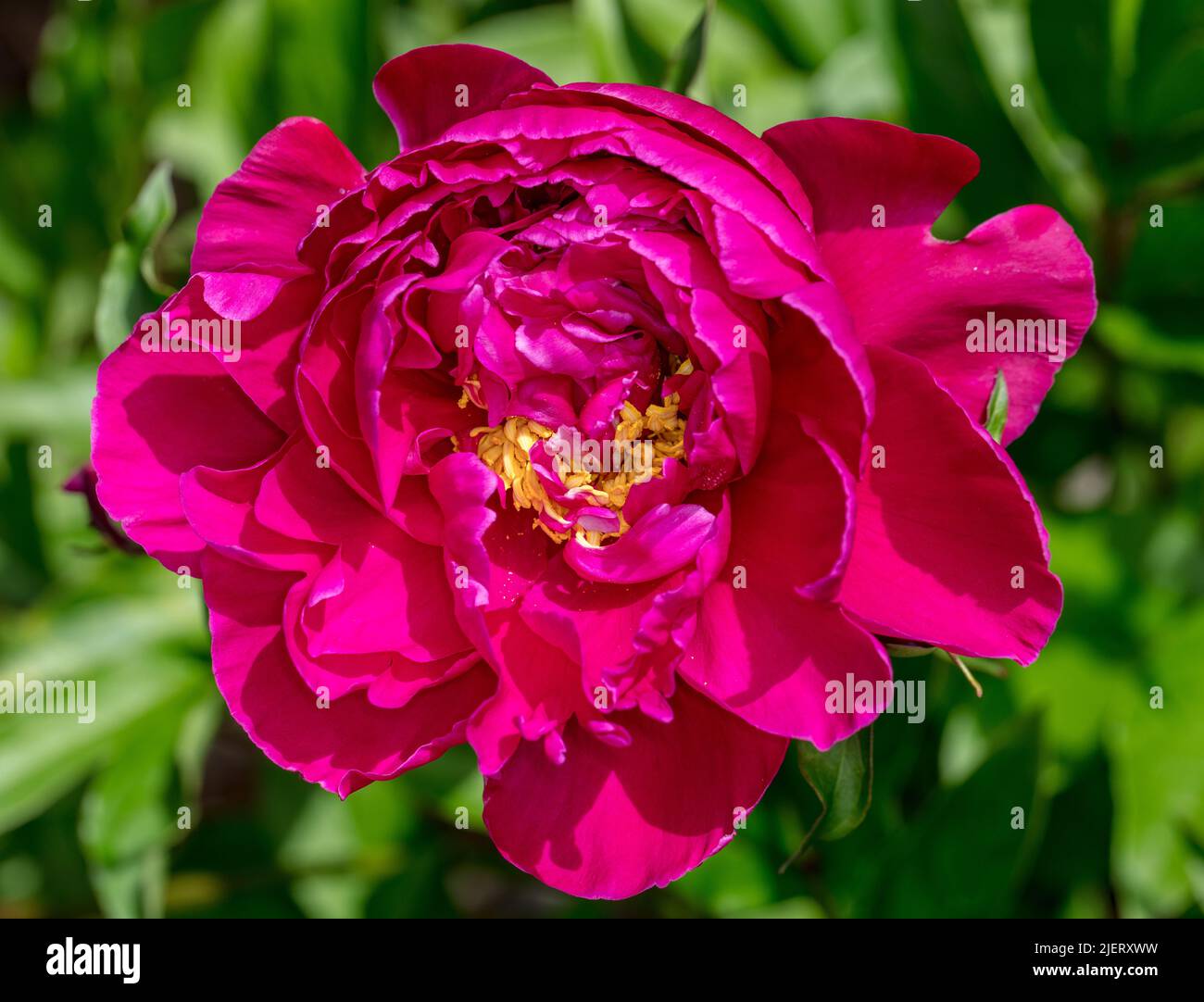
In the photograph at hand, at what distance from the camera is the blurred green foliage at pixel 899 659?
137 cm

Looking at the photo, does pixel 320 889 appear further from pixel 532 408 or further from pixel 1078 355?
pixel 1078 355

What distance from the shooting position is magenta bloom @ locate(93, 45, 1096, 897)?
0.88 meters

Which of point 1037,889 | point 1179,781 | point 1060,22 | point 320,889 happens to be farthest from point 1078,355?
point 320,889

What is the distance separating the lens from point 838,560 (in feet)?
2.74

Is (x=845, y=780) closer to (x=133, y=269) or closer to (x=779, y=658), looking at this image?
(x=779, y=658)

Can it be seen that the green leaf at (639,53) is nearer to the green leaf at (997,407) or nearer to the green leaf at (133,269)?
the green leaf at (133,269)

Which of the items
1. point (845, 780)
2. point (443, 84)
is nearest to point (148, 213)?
point (443, 84)

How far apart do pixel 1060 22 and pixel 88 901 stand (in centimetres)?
178

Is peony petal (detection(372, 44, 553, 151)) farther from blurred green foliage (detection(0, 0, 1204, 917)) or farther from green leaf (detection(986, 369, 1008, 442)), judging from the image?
green leaf (detection(986, 369, 1008, 442))

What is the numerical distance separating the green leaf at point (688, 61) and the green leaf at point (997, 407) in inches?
17.5

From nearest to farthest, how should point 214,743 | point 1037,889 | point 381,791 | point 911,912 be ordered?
point 911,912
point 1037,889
point 381,791
point 214,743

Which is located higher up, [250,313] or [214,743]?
[250,313]

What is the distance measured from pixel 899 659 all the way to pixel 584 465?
0.40 meters

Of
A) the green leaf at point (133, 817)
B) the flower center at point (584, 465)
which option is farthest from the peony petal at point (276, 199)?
the green leaf at point (133, 817)
